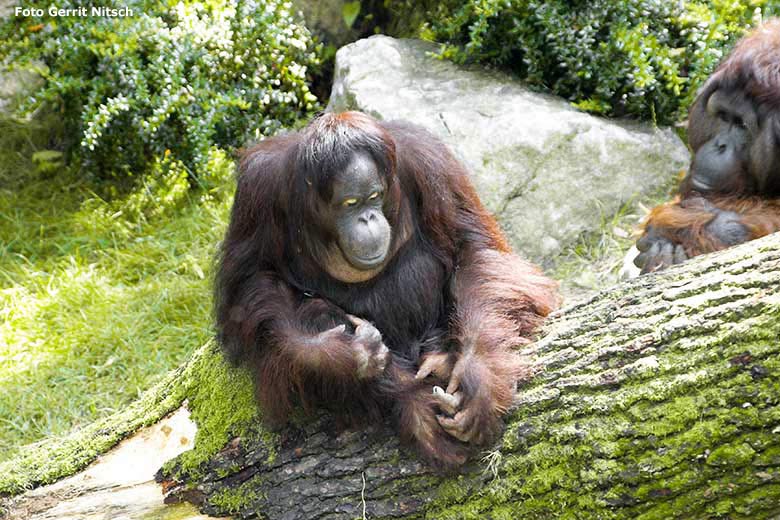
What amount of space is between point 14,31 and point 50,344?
8.12 ft

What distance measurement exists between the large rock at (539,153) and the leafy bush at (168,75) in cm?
82

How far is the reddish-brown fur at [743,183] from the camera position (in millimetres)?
3881

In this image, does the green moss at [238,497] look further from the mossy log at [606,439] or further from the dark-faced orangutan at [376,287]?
the dark-faced orangutan at [376,287]

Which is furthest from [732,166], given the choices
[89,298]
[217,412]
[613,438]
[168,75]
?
[89,298]

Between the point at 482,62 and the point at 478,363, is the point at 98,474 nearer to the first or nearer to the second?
the point at 478,363

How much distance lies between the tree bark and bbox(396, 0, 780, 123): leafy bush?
3.02 metres

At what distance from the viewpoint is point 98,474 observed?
135 inches

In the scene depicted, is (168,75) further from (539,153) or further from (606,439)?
(606,439)

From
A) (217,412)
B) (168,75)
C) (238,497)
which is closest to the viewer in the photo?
(238,497)

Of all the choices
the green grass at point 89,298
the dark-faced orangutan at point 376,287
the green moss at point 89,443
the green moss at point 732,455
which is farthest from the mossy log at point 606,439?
the green grass at point 89,298

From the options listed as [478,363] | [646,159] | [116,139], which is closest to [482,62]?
[646,159]

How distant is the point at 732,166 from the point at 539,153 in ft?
5.82

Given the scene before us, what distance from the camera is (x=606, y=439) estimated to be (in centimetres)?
258

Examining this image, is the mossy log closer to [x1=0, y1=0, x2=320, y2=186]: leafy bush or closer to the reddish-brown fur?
the reddish-brown fur
